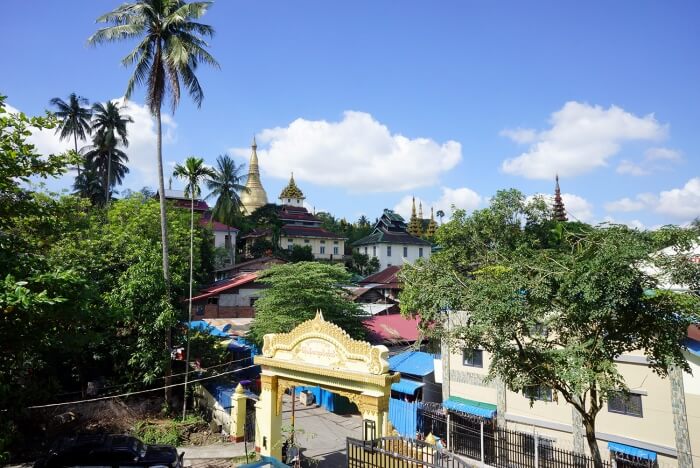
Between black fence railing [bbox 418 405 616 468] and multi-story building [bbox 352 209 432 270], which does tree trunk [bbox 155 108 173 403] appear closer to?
black fence railing [bbox 418 405 616 468]

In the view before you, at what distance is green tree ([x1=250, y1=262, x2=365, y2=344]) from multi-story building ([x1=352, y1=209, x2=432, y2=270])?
41377 mm

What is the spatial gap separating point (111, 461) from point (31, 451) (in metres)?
6.03

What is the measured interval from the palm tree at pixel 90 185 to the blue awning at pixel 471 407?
124 feet

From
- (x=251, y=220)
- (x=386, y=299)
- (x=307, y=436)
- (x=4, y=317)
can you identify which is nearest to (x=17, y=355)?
(x=4, y=317)

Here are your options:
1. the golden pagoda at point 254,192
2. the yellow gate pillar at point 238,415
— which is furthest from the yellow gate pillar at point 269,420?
the golden pagoda at point 254,192

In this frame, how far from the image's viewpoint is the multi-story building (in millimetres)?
66625

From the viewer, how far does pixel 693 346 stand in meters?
14.2

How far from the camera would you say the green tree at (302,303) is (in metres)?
23.6

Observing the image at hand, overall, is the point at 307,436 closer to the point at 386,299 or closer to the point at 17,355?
the point at 17,355

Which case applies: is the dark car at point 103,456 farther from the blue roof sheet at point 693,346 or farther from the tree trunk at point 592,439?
the blue roof sheet at point 693,346

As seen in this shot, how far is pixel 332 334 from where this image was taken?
13625 mm

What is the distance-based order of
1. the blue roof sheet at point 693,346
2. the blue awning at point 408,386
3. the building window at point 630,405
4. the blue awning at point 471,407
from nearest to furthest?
the blue roof sheet at point 693,346
the building window at point 630,405
the blue awning at point 471,407
the blue awning at point 408,386

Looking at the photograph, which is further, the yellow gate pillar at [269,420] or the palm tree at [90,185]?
the palm tree at [90,185]

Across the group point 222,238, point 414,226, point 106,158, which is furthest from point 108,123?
point 414,226
